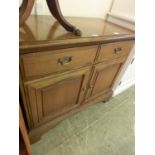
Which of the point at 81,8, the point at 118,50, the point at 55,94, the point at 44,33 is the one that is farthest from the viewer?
the point at 81,8

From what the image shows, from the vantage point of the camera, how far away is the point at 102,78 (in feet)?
3.96

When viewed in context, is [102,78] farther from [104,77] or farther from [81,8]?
[81,8]

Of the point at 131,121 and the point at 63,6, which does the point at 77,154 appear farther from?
the point at 63,6

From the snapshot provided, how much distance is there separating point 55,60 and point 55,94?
0.30m

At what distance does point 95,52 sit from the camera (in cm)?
89

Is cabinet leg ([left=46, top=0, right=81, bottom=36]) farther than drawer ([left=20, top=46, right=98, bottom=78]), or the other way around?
cabinet leg ([left=46, top=0, right=81, bottom=36])

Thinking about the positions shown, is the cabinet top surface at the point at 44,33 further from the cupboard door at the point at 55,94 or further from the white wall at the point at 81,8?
the cupboard door at the point at 55,94

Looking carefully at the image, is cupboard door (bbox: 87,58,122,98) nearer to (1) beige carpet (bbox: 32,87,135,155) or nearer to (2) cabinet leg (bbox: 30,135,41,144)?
(1) beige carpet (bbox: 32,87,135,155)

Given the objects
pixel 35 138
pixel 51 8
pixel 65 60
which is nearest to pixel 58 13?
pixel 51 8

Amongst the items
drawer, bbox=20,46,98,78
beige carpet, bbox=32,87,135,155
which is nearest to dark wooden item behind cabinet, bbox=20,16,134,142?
drawer, bbox=20,46,98,78

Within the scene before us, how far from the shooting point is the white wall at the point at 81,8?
0.99 m

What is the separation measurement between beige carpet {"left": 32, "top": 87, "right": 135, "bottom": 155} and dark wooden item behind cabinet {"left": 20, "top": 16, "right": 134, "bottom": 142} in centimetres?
16

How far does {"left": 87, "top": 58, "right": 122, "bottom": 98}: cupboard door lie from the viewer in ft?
3.53
